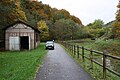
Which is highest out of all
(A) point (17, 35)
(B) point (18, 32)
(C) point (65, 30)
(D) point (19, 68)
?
(C) point (65, 30)

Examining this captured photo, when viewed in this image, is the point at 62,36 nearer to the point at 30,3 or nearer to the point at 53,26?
the point at 53,26

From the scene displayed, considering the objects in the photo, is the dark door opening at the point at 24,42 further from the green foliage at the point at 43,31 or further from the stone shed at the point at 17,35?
the green foliage at the point at 43,31

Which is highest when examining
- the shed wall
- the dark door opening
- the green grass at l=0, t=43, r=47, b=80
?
the shed wall

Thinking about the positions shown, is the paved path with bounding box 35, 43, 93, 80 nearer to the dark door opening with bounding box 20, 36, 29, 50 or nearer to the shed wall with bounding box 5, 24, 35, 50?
the shed wall with bounding box 5, 24, 35, 50

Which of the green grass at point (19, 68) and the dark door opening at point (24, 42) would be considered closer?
the green grass at point (19, 68)

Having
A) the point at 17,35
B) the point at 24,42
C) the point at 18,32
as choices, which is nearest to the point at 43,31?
the point at 24,42

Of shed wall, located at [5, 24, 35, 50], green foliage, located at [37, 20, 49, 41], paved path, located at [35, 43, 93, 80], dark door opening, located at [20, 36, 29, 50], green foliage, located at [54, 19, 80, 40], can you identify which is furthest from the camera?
green foliage, located at [54, 19, 80, 40]

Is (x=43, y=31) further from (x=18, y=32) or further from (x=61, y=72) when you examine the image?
(x=61, y=72)

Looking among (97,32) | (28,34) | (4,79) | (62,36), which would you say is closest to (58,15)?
(97,32)

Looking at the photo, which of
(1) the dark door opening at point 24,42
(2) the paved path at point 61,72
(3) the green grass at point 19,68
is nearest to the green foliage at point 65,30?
(1) the dark door opening at point 24,42

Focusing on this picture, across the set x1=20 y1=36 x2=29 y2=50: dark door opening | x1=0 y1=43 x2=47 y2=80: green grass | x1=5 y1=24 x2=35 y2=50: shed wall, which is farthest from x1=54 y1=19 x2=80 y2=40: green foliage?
x1=0 y1=43 x2=47 y2=80: green grass

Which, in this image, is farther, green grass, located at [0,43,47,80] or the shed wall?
the shed wall

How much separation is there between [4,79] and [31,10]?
10306 cm

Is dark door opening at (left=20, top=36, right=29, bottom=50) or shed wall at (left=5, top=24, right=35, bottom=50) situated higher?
shed wall at (left=5, top=24, right=35, bottom=50)
